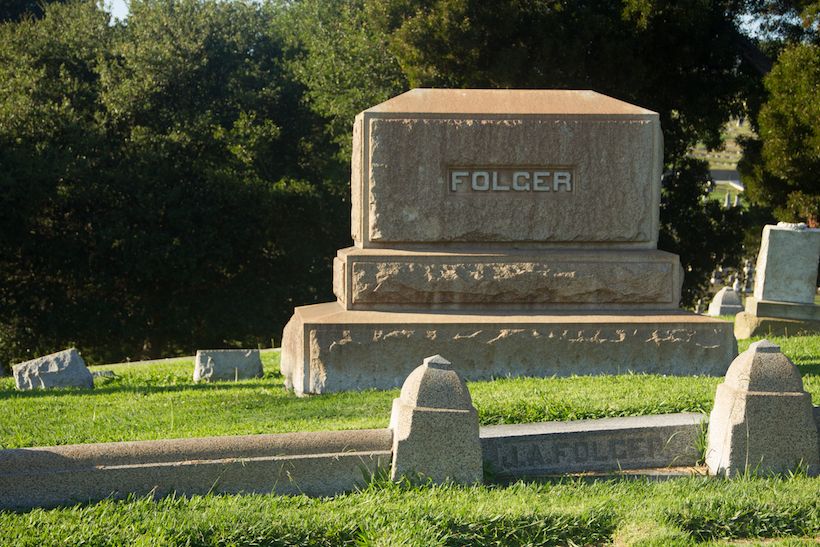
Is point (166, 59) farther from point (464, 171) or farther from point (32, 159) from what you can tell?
point (464, 171)

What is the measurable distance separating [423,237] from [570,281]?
4.33ft

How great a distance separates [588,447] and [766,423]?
1010 millimetres

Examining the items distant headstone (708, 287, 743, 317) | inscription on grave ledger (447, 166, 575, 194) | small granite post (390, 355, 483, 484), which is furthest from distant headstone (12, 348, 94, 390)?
distant headstone (708, 287, 743, 317)

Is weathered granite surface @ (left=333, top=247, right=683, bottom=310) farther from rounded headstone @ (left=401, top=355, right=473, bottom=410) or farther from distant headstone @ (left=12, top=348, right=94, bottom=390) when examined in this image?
rounded headstone @ (left=401, top=355, right=473, bottom=410)

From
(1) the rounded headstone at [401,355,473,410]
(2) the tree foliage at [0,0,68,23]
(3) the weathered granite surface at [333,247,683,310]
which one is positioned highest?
(2) the tree foliage at [0,0,68,23]

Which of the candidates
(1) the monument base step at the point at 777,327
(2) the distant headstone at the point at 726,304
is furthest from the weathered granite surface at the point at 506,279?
(2) the distant headstone at the point at 726,304

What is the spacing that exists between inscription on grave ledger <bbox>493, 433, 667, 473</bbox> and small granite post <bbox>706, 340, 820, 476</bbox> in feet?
1.47

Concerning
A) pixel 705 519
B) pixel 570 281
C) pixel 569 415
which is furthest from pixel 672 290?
pixel 705 519

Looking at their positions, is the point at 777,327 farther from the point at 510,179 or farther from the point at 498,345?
the point at 498,345

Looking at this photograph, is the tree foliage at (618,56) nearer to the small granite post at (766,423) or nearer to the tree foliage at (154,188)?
the tree foliage at (154,188)

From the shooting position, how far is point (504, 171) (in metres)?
8.98

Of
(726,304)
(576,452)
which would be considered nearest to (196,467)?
(576,452)

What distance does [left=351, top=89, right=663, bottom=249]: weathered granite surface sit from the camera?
8.84 metres

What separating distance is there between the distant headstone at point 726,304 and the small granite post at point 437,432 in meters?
12.5
